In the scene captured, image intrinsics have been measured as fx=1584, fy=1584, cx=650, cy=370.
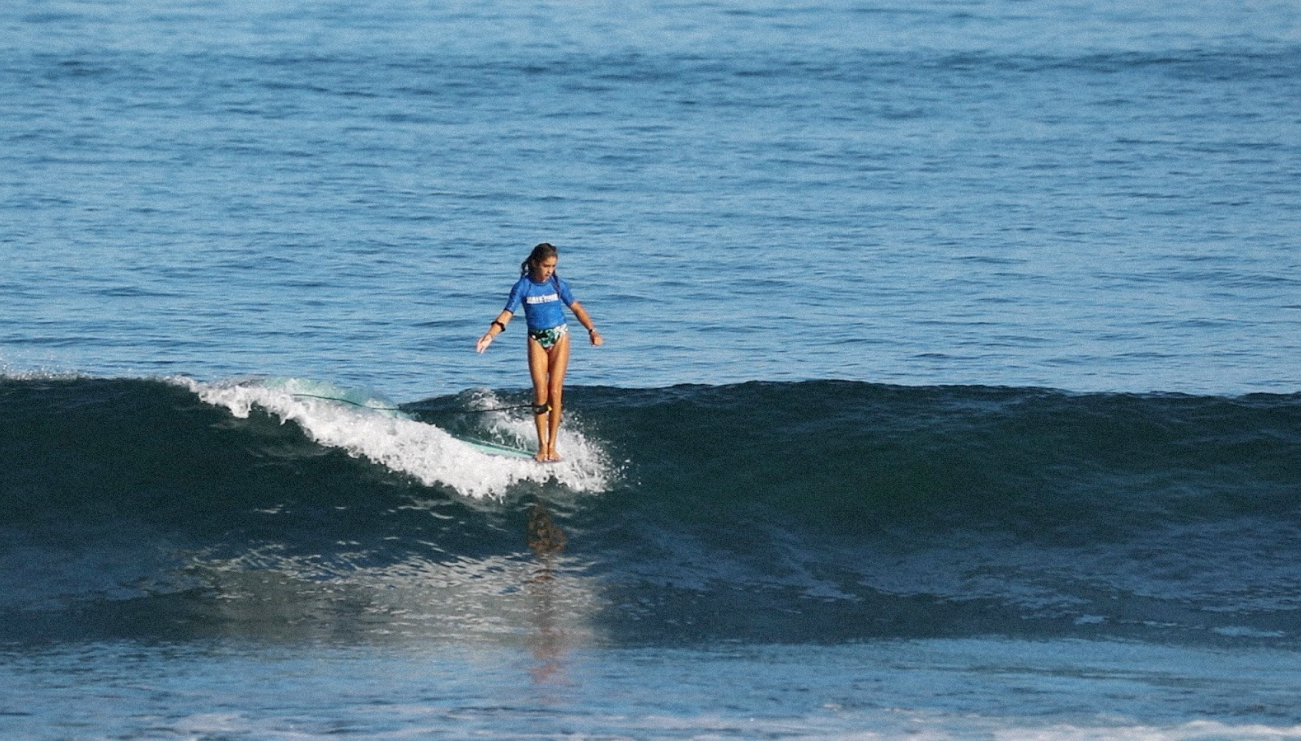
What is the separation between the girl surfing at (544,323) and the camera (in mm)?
11055

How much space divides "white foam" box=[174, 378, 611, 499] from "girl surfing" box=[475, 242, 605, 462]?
0.49 m

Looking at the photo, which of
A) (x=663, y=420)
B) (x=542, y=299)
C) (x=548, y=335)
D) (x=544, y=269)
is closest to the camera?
(x=544, y=269)

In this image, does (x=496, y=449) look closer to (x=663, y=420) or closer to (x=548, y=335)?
(x=548, y=335)

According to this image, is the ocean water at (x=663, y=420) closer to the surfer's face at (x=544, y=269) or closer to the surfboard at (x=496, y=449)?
the surfboard at (x=496, y=449)

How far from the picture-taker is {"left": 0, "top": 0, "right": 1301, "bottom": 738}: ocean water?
883 centimetres

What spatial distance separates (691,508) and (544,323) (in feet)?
5.95

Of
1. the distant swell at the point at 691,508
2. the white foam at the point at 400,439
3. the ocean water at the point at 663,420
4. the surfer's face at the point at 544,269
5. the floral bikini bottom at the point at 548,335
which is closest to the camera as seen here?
the ocean water at the point at 663,420

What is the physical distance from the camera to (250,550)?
10945mm

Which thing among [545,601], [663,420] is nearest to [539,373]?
[545,601]

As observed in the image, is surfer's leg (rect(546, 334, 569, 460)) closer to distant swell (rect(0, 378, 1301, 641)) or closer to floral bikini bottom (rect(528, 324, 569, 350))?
floral bikini bottom (rect(528, 324, 569, 350))

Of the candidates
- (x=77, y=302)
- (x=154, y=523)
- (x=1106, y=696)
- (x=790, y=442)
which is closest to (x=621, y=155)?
(x=77, y=302)

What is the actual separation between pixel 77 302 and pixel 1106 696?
48.0 feet

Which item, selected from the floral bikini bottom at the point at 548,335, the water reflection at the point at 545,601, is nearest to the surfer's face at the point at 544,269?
the floral bikini bottom at the point at 548,335

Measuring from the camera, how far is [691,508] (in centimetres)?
1185
